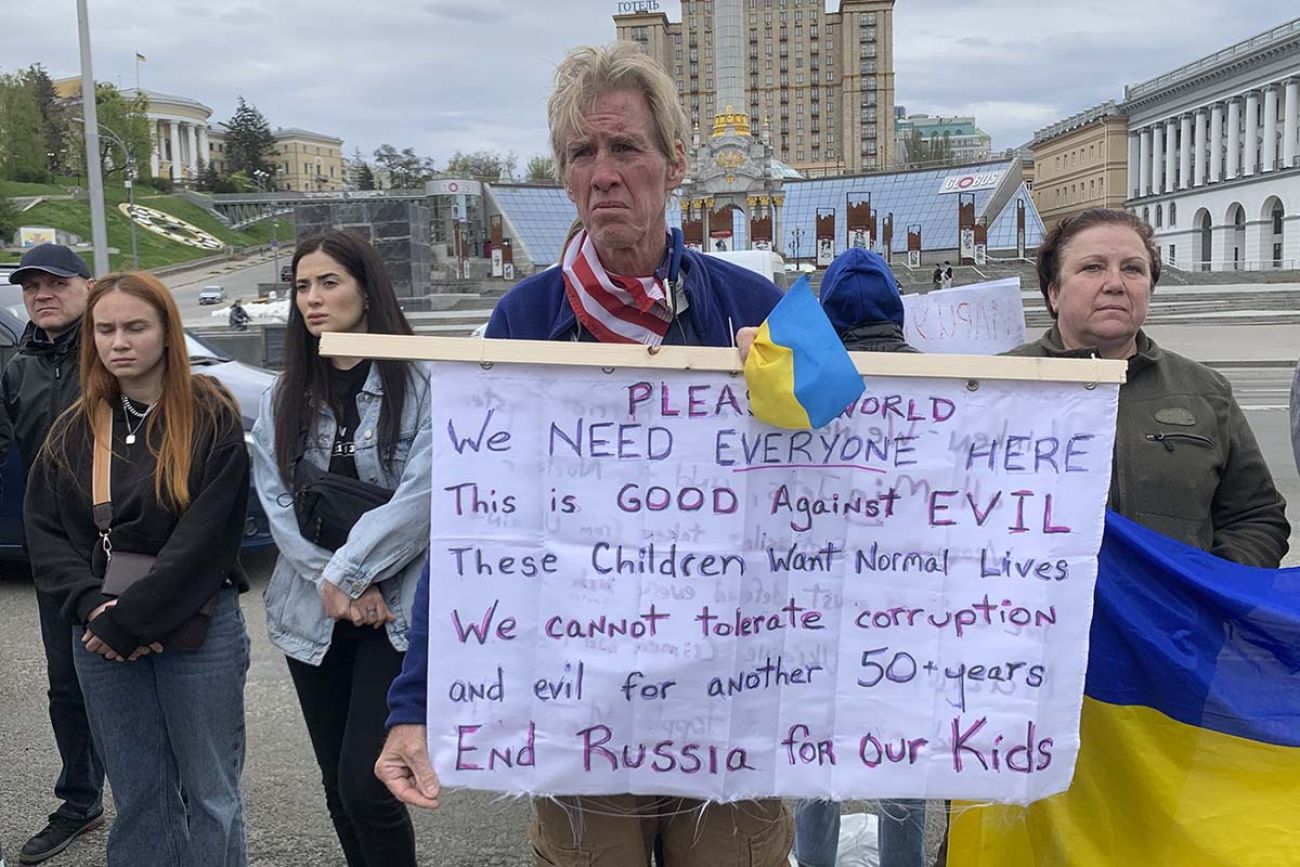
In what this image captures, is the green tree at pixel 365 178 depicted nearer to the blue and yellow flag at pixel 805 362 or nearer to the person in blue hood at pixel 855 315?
the person in blue hood at pixel 855 315

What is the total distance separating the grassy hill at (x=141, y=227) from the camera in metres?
76.1

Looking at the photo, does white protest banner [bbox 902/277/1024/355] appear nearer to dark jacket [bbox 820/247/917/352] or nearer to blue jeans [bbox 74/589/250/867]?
dark jacket [bbox 820/247/917/352]

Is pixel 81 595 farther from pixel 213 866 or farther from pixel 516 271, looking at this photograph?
pixel 516 271

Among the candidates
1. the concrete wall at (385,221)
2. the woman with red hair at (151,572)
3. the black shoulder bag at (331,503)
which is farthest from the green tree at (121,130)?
the black shoulder bag at (331,503)

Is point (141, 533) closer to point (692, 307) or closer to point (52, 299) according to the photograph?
point (52, 299)

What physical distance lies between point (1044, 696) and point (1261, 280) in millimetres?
55219

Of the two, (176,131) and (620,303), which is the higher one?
(176,131)

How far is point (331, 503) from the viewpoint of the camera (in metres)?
2.95

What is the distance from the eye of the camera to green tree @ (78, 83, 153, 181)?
95562mm

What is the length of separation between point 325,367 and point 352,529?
1.71 feet

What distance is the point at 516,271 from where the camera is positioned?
63.7 metres

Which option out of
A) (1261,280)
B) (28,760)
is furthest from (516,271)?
(28,760)

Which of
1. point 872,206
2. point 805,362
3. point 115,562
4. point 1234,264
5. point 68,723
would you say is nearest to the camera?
point 805,362

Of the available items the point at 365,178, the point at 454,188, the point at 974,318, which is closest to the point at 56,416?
the point at 974,318
